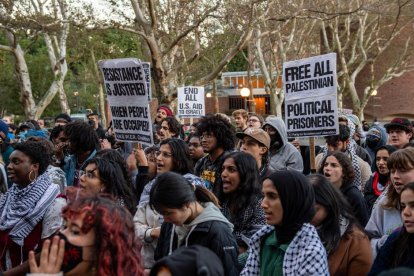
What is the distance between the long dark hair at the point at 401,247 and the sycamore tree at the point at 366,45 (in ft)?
80.0

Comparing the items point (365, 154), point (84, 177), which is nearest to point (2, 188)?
point (84, 177)

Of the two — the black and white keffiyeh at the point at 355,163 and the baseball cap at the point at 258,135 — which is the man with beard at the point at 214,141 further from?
the black and white keffiyeh at the point at 355,163

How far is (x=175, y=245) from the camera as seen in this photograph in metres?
4.66

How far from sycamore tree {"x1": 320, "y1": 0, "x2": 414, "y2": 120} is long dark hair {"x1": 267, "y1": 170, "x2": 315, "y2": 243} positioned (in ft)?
80.8

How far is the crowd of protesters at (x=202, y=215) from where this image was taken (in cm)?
322

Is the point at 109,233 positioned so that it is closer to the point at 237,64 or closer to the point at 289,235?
the point at 289,235

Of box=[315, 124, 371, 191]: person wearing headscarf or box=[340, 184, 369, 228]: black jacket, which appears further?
box=[315, 124, 371, 191]: person wearing headscarf

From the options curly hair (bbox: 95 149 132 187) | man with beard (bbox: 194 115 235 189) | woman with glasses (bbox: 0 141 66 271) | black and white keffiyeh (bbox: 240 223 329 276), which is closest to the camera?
black and white keffiyeh (bbox: 240 223 329 276)

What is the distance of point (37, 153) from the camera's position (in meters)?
5.52

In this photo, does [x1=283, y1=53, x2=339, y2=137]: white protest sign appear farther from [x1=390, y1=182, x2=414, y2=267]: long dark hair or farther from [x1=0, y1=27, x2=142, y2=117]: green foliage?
[x1=0, y1=27, x2=142, y2=117]: green foliage

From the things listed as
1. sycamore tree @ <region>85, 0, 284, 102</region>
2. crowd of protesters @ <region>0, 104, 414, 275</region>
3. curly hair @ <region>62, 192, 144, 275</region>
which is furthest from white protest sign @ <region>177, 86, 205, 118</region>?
curly hair @ <region>62, 192, 144, 275</region>

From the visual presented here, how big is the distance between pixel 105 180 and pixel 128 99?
8.13 feet

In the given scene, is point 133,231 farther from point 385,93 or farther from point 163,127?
point 385,93

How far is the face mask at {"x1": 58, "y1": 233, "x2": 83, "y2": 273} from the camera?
3207 millimetres
